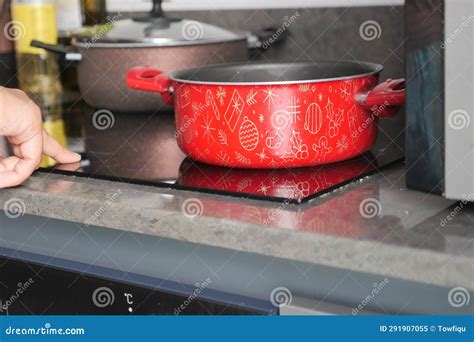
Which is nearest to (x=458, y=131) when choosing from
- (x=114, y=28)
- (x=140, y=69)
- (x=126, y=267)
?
(x=126, y=267)

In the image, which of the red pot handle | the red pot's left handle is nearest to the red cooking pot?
the red pot handle

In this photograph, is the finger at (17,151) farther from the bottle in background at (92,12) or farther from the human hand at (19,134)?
the bottle in background at (92,12)

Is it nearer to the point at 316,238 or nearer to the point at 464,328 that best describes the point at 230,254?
the point at 316,238

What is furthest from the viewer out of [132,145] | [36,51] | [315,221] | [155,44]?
[36,51]

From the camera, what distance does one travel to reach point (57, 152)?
1.13 m

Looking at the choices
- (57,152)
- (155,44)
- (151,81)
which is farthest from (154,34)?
(57,152)

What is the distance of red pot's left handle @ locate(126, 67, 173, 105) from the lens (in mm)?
1181

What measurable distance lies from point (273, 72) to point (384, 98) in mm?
253

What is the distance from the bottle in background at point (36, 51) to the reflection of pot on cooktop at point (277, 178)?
0.68 m

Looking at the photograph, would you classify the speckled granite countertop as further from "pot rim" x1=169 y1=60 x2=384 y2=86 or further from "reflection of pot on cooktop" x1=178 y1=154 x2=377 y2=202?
"pot rim" x1=169 y1=60 x2=384 y2=86

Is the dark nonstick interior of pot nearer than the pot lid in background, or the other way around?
the dark nonstick interior of pot

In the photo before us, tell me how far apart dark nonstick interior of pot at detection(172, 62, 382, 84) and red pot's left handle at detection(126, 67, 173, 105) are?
51mm

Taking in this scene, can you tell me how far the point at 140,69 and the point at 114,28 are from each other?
0.87 ft

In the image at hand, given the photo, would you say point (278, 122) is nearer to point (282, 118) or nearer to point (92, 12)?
point (282, 118)
